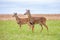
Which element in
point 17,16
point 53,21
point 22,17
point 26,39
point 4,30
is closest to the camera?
point 26,39

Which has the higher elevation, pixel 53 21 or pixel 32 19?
pixel 32 19

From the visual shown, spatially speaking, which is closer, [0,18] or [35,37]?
[35,37]

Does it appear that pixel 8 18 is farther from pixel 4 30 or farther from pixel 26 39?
pixel 26 39

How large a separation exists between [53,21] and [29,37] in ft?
21.8

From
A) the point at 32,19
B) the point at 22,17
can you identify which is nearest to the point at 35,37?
the point at 32,19

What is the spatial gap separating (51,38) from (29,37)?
30.0 inches

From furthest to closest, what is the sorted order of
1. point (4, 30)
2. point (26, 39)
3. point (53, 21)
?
point (53, 21), point (4, 30), point (26, 39)

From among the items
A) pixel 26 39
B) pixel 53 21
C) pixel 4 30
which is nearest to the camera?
pixel 26 39

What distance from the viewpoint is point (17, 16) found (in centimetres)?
1280

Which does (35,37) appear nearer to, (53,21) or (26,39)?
(26,39)

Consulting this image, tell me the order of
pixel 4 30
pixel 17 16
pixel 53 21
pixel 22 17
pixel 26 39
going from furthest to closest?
pixel 53 21, pixel 22 17, pixel 17 16, pixel 4 30, pixel 26 39

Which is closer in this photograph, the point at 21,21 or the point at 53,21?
the point at 21,21

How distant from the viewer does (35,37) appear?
9.85 m

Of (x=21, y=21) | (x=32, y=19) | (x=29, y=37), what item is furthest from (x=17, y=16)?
(x=29, y=37)
